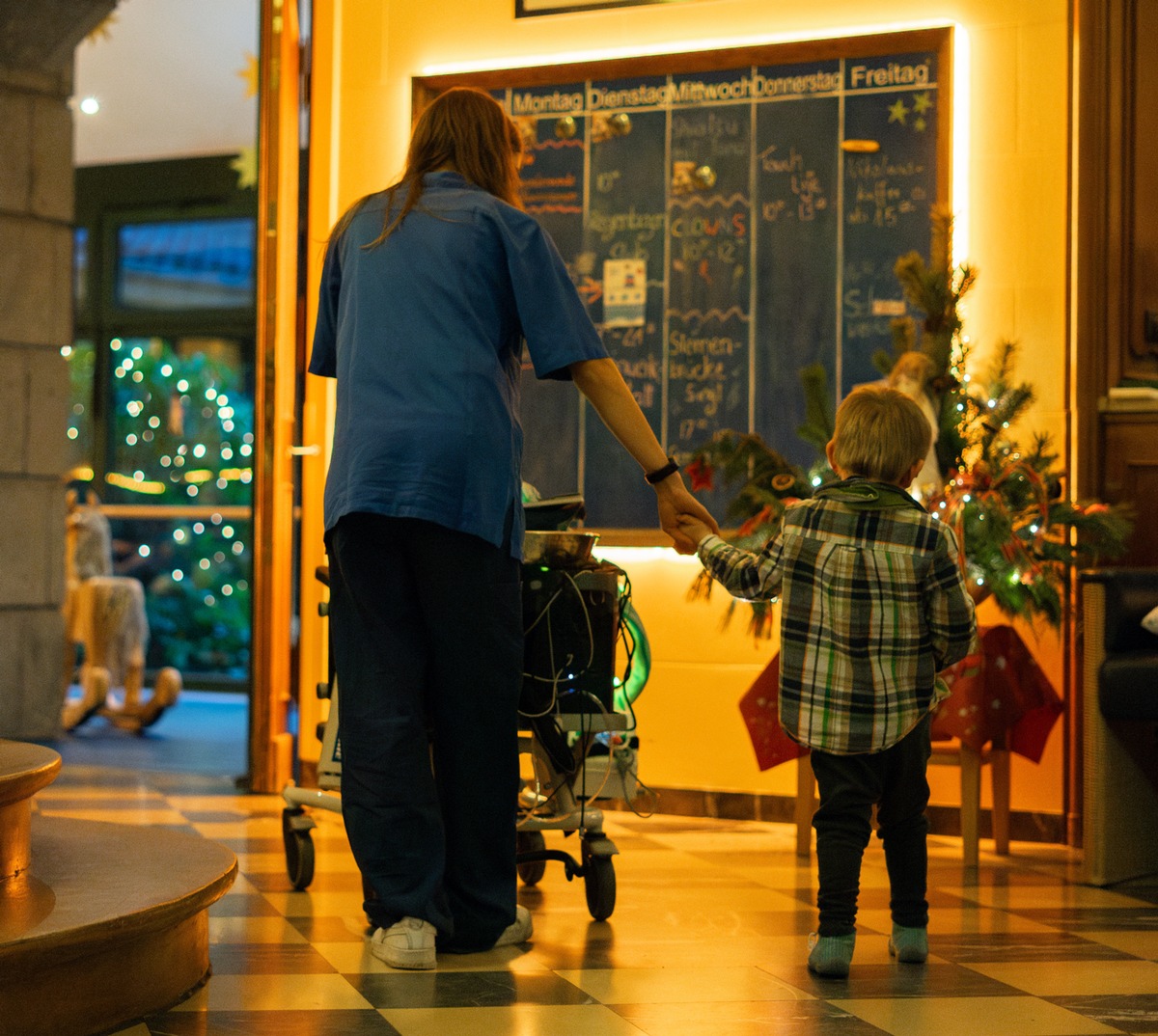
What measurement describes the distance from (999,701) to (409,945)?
180cm

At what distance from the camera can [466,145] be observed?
2.44 m

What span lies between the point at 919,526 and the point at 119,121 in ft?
22.7

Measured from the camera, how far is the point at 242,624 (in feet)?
26.5

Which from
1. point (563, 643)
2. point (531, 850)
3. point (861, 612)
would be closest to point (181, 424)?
point (531, 850)

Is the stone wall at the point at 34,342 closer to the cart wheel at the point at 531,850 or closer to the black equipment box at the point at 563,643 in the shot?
the cart wheel at the point at 531,850

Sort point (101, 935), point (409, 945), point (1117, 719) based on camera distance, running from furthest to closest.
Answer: point (1117, 719) < point (409, 945) < point (101, 935)

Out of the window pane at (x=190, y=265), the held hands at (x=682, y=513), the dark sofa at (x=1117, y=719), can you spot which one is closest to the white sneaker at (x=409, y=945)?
the held hands at (x=682, y=513)

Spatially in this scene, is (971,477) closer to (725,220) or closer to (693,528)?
(725,220)

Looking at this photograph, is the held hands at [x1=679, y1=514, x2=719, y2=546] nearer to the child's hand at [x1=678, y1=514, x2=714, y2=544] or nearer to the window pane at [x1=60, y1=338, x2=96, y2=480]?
the child's hand at [x1=678, y1=514, x2=714, y2=544]

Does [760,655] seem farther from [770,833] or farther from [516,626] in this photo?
[516,626]

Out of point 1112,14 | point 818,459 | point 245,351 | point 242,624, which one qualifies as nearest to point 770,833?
point 818,459

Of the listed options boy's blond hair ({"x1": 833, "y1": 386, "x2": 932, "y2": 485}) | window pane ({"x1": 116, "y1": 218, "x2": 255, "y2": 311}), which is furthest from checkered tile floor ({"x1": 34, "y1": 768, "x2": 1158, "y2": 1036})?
window pane ({"x1": 116, "y1": 218, "x2": 255, "y2": 311})

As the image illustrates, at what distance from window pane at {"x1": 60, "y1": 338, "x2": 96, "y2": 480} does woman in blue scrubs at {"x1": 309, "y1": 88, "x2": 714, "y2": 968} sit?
6.43 metres

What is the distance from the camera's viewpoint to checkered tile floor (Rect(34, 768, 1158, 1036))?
1992 millimetres
